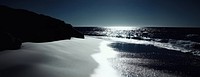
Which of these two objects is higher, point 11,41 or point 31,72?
point 11,41

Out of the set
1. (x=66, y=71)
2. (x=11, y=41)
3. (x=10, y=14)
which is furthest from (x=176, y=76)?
(x=10, y=14)

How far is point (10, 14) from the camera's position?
19.6 m

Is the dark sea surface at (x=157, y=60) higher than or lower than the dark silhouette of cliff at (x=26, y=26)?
lower

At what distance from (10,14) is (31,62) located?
44.4 ft

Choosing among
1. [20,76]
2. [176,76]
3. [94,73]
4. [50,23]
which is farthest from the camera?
[50,23]

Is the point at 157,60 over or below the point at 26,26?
below

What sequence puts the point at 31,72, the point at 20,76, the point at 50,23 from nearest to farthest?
the point at 20,76, the point at 31,72, the point at 50,23

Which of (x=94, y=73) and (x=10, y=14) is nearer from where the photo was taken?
(x=94, y=73)

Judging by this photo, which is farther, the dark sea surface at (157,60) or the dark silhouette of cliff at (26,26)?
the dark silhouette of cliff at (26,26)

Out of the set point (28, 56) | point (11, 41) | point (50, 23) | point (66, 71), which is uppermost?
point (50, 23)

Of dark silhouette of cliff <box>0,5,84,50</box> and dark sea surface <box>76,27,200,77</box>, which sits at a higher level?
dark silhouette of cliff <box>0,5,84,50</box>

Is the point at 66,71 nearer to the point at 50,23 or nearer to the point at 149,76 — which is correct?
the point at 149,76

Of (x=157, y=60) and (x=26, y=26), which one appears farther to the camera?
(x=26, y=26)

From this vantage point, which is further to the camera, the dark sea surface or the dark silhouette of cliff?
the dark silhouette of cliff
